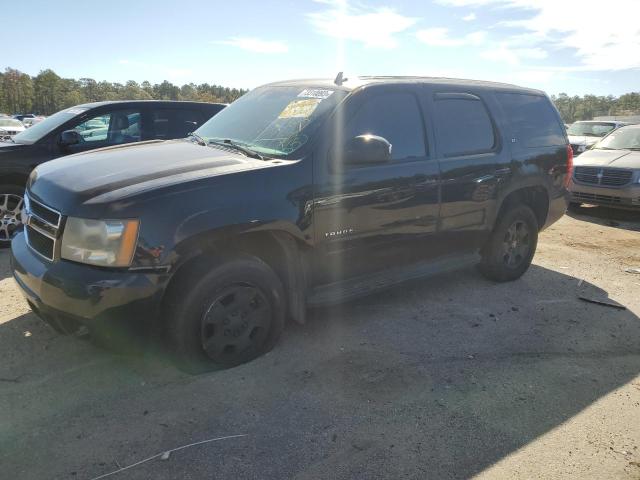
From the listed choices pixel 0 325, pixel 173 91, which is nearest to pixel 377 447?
pixel 0 325

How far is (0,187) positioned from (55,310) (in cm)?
378

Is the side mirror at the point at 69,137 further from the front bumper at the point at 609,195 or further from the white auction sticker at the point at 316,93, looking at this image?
the front bumper at the point at 609,195

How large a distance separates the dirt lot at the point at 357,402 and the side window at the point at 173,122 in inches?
116

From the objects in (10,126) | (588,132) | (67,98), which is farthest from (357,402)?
(67,98)

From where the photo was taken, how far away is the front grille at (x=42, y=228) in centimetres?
289

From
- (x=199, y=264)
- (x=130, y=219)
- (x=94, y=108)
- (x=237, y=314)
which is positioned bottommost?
(x=237, y=314)

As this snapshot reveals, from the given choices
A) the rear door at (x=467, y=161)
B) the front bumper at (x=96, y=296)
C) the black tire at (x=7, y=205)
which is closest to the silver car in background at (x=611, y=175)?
the rear door at (x=467, y=161)

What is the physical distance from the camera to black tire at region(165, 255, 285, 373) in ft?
9.66

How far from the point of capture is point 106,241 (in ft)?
8.91

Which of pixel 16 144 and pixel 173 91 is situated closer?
pixel 16 144

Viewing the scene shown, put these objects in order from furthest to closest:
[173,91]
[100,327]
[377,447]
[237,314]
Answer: [173,91]
[237,314]
[100,327]
[377,447]

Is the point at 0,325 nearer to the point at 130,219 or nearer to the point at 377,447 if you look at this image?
the point at 130,219

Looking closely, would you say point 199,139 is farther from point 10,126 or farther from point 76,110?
point 10,126

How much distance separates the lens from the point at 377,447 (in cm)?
259
